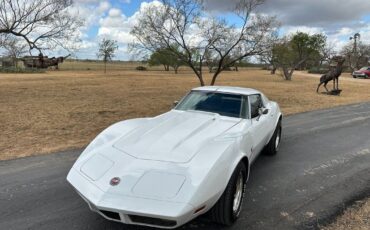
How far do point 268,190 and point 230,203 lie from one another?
4.68 feet

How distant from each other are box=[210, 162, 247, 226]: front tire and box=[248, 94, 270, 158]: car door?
93 centimetres

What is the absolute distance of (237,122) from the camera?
4.71 meters

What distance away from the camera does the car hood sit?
3566 millimetres

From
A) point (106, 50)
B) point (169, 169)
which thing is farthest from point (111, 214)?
point (106, 50)

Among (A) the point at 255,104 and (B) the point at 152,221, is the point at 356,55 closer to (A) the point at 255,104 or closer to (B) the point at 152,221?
(A) the point at 255,104

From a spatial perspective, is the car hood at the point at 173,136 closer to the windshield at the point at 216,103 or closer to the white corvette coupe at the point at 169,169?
the white corvette coupe at the point at 169,169

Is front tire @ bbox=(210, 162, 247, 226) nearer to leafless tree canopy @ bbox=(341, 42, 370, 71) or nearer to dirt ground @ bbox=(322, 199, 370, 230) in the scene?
dirt ground @ bbox=(322, 199, 370, 230)

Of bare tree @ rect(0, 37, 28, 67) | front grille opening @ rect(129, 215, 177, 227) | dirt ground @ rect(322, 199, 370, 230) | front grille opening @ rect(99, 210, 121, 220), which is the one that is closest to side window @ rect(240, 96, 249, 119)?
dirt ground @ rect(322, 199, 370, 230)

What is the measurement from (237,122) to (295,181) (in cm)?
140

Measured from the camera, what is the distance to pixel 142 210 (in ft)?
9.55

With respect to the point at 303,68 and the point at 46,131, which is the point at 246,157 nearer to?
the point at 46,131

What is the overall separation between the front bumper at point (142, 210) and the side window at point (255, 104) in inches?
99.6

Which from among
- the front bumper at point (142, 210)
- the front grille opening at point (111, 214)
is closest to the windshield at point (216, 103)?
the front bumper at point (142, 210)

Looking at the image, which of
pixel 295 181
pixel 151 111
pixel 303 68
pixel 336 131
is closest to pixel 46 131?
pixel 151 111
